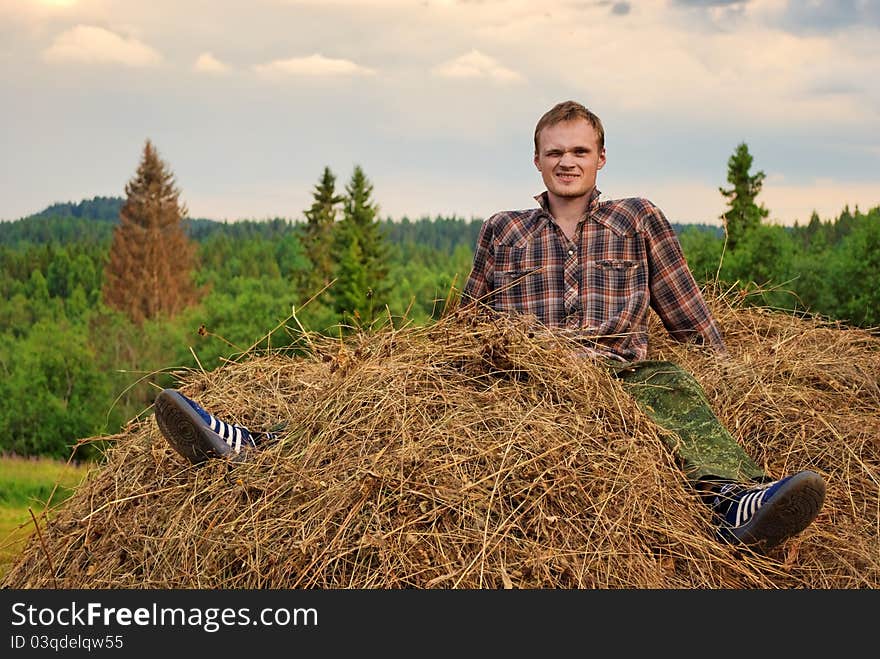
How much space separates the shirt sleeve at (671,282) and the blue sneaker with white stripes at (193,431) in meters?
2.11

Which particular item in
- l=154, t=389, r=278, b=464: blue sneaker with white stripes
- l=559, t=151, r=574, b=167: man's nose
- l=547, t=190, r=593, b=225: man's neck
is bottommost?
l=154, t=389, r=278, b=464: blue sneaker with white stripes

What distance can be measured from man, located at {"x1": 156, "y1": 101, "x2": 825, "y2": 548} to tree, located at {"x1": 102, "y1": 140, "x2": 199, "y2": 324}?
52.4 metres

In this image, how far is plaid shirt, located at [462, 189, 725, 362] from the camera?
456cm

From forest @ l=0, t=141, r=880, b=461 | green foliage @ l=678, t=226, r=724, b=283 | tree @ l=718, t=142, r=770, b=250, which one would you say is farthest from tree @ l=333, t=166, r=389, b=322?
green foliage @ l=678, t=226, r=724, b=283

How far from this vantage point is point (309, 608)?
3.10 metres

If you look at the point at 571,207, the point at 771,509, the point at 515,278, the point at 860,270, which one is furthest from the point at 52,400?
the point at 771,509

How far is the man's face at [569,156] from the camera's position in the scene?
15.0 ft

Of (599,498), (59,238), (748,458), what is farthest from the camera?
(59,238)

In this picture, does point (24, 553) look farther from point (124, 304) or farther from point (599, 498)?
point (124, 304)

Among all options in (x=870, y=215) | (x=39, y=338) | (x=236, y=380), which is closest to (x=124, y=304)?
(x=39, y=338)

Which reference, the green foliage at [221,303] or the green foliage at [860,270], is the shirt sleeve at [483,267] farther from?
the green foliage at [860,270]

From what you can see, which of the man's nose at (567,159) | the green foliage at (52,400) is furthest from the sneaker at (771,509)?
the green foliage at (52,400)

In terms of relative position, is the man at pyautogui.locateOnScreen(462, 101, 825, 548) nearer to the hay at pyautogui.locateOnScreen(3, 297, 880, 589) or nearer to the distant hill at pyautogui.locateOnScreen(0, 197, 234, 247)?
the hay at pyautogui.locateOnScreen(3, 297, 880, 589)

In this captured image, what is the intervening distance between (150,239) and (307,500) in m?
56.0
